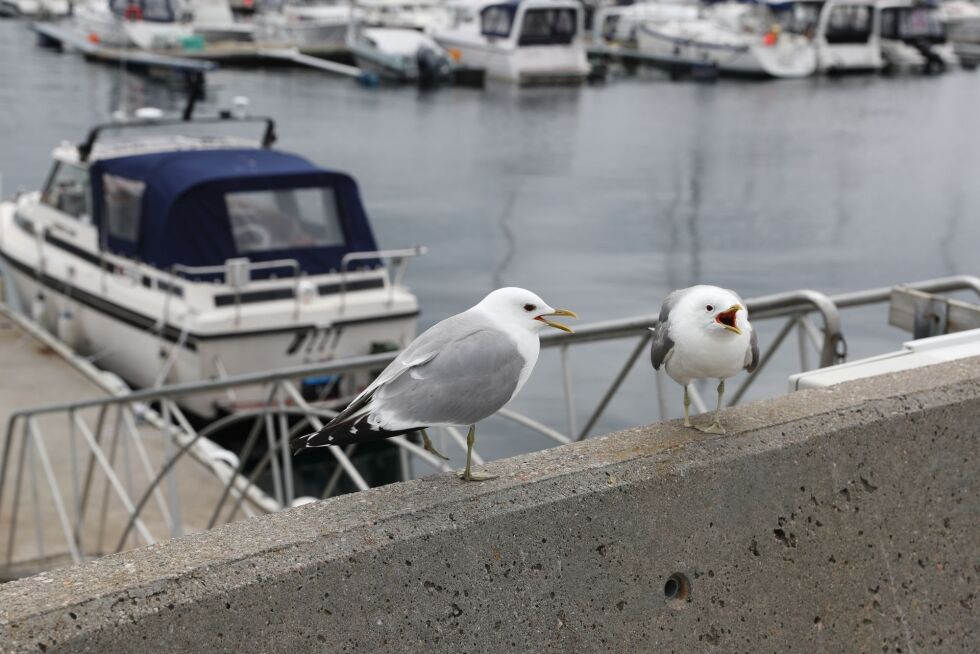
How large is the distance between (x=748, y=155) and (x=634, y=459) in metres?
36.1

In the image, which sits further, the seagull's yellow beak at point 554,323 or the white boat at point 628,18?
the white boat at point 628,18

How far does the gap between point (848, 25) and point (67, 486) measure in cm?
5838

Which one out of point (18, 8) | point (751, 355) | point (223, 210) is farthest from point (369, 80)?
point (751, 355)

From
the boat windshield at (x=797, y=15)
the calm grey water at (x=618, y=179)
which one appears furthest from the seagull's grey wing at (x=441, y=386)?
the boat windshield at (x=797, y=15)

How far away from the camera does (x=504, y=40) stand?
57.2 meters

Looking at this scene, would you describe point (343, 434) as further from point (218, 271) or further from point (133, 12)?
point (133, 12)

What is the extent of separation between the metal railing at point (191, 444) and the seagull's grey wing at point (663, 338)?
4.69 ft

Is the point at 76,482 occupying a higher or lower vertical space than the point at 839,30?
higher

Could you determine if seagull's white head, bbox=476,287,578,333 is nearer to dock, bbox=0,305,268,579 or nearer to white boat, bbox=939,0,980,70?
dock, bbox=0,305,268,579

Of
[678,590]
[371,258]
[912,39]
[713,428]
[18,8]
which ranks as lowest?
[912,39]

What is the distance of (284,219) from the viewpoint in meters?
15.4

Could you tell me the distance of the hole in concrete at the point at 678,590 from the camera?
359 cm

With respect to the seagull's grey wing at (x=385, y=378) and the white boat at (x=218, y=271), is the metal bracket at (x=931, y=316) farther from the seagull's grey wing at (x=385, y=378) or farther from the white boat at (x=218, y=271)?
the white boat at (x=218, y=271)

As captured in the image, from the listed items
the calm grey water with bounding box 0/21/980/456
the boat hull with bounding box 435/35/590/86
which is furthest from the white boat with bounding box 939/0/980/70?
the boat hull with bounding box 435/35/590/86
